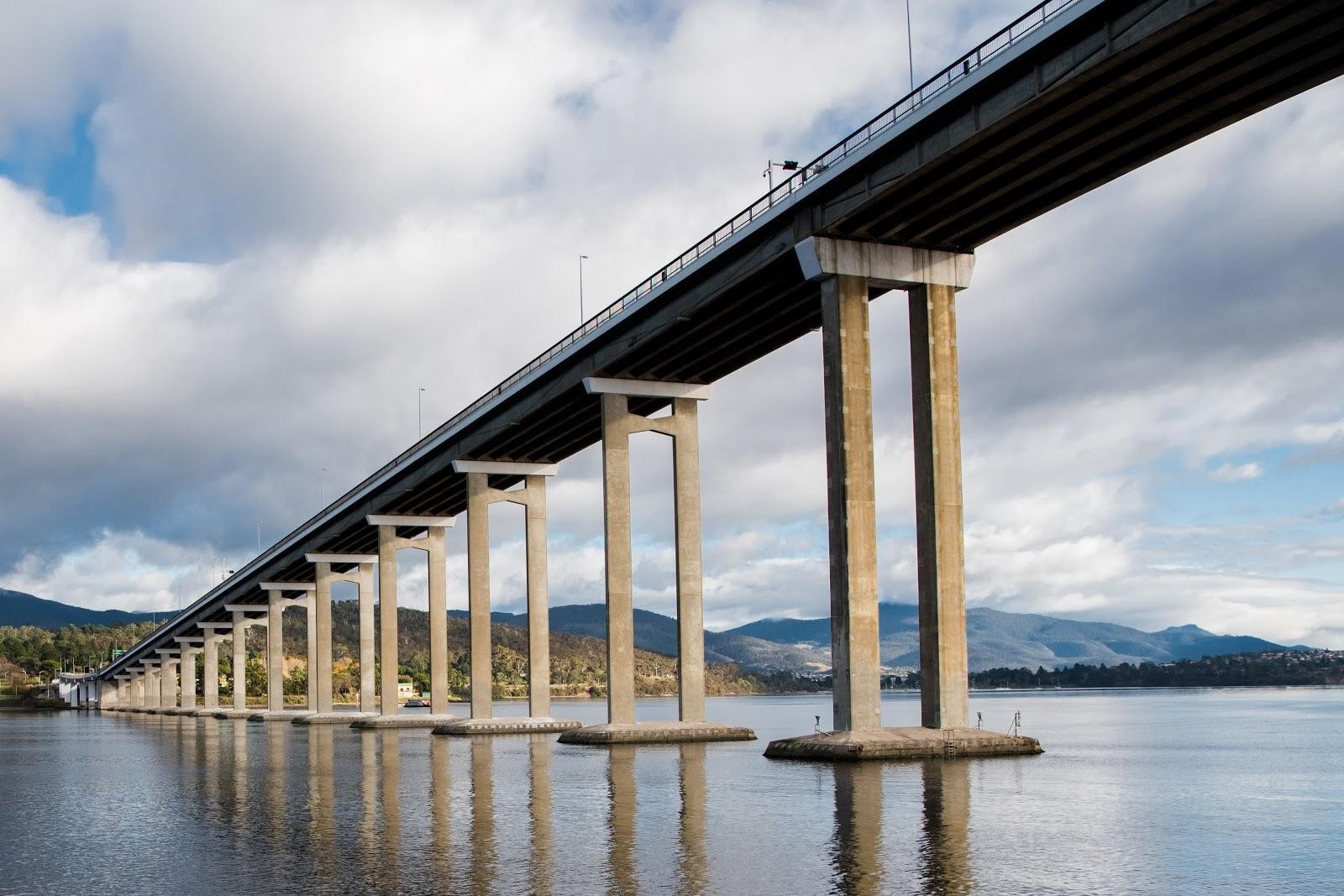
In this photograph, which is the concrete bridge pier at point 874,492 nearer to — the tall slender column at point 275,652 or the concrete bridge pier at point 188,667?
the tall slender column at point 275,652

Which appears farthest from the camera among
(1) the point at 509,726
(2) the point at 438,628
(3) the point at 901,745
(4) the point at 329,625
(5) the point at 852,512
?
(4) the point at 329,625

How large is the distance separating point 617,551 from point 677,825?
37.3 m

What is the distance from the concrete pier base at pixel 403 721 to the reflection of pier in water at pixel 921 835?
6117 centimetres

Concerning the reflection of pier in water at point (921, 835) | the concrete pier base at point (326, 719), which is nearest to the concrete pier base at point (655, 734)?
the reflection of pier in water at point (921, 835)

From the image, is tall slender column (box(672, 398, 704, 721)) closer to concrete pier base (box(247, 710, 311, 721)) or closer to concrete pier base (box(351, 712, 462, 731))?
concrete pier base (box(351, 712, 462, 731))

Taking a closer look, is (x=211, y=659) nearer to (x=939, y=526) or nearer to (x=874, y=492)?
(x=874, y=492)

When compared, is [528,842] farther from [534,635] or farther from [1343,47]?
[534,635]

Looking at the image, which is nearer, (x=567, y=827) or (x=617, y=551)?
(x=567, y=827)

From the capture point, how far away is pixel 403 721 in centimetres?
9550

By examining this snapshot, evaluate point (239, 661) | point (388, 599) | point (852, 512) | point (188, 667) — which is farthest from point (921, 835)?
point (188, 667)

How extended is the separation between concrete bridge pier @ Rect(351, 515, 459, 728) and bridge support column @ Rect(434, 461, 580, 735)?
9.59 metres

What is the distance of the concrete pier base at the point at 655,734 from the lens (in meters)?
58.7

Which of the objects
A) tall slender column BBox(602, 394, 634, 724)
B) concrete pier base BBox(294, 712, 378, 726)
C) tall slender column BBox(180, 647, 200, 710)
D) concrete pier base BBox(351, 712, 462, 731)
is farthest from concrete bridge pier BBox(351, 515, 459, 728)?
tall slender column BBox(180, 647, 200, 710)

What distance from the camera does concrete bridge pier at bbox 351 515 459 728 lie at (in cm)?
9406
